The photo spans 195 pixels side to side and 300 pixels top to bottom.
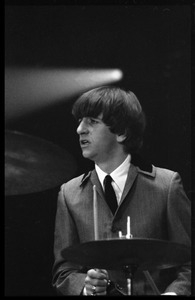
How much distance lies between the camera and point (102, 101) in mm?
5641

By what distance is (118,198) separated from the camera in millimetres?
5570

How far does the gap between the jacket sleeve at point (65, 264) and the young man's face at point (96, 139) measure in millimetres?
386

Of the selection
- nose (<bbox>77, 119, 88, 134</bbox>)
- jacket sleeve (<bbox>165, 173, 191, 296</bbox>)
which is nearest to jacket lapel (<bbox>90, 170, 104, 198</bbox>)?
Answer: nose (<bbox>77, 119, 88, 134</bbox>)

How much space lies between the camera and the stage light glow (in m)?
5.61

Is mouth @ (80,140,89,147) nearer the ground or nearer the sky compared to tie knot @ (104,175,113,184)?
nearer the sky

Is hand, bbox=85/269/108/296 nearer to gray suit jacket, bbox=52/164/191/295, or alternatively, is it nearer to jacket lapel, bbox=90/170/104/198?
gray suit jacket, bbox=52/164/191/295

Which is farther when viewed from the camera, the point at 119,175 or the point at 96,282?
the point at 119,175

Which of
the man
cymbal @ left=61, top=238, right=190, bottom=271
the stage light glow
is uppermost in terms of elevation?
the stage light glow

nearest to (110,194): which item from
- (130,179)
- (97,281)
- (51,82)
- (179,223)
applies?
(130,179)

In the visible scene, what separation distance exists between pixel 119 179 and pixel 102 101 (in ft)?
1.65

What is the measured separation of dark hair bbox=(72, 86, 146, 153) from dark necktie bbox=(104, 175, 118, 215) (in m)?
0.23

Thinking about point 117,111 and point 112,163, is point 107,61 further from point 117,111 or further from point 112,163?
point 112,163

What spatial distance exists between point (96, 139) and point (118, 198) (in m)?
0.40

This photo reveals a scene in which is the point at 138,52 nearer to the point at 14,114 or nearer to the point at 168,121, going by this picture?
the point at 168,121
